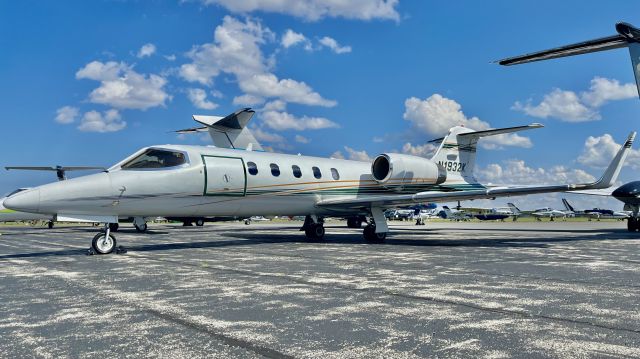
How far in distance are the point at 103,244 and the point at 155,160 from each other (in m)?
2.32

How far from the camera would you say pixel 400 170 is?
16.7 meters

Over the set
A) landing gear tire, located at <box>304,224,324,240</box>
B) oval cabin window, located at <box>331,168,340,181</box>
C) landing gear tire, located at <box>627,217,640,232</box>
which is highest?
oval cabin window, located at <box>331,168,340,181</box>

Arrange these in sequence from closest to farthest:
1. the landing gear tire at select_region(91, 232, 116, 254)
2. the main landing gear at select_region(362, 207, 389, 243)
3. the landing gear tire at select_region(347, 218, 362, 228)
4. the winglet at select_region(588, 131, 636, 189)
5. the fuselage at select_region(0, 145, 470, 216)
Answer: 1. the fuselage at select_region(0, 145, 470, 216)
2. the landing gear tire at select_region(91, 232, 116, 254)
3. the winglet at select_region(588, 131, 636, 189)
4. the main landing gear at select_region(362, 207, 389, 243)
5. the landing gear tire at select_region(347, 218, 362, 228)

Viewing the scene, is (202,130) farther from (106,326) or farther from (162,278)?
(106,326)

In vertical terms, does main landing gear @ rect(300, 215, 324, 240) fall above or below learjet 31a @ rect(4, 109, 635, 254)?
below

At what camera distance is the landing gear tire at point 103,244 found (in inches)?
459

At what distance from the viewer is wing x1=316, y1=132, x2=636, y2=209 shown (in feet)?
45.9

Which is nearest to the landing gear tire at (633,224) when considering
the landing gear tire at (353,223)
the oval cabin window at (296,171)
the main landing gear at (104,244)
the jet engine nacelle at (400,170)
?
the jet engine nacelle at (400,170)

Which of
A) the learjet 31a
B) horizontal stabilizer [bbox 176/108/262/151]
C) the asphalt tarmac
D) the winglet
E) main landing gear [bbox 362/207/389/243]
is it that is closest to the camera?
the asphalt tarmac

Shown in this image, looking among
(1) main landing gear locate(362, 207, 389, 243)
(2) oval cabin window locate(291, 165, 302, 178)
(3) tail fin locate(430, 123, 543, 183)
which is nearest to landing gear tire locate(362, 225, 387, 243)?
(1) main landing gear locate(362, 207, 389, 243)

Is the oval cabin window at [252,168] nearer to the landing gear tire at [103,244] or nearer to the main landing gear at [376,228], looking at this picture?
the landing gear tire at [103,244]

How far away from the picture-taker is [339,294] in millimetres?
6195

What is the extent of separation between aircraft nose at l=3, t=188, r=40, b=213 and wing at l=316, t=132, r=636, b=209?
8.16 metres

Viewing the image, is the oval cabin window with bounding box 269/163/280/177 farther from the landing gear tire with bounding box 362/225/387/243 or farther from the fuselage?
the landing gear tire with bounding box 362/225/387/243
